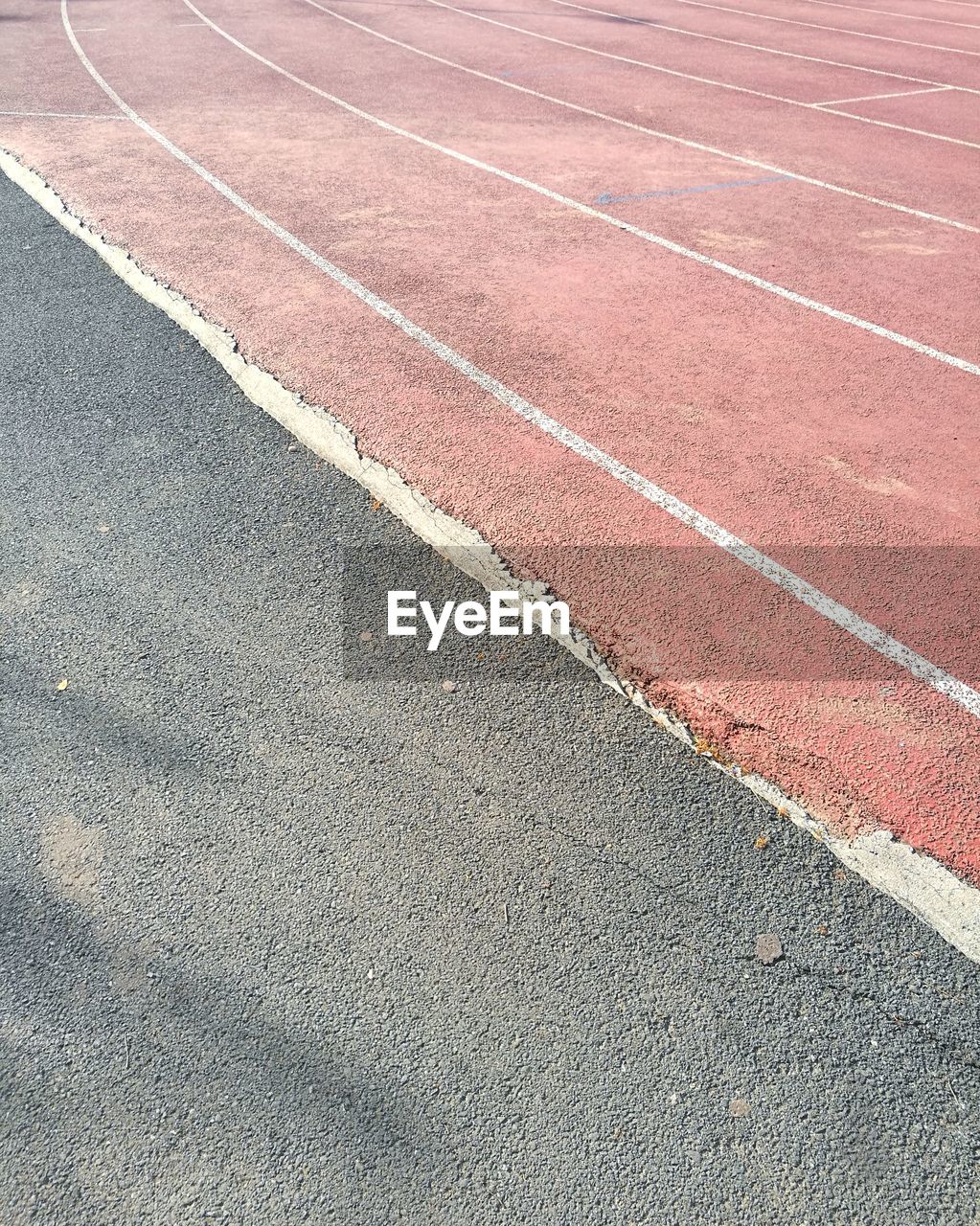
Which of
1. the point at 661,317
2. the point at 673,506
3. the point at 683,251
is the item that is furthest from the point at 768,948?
the point at 683,251

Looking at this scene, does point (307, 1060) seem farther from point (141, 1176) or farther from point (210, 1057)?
point (141, 1176)

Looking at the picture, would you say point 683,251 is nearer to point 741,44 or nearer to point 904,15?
point 741,44

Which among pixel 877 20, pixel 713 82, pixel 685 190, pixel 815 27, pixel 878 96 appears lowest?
pixel 685 190

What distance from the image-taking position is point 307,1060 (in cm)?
308

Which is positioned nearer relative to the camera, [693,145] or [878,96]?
[693,145]

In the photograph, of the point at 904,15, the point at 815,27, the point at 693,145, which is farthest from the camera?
the point at 904,15

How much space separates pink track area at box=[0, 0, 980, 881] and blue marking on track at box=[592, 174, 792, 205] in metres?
0.05

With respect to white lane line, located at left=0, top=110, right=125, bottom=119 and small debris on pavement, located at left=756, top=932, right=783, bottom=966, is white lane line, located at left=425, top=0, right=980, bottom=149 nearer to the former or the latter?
white lane line, located at left=0, top=110, right=125, bottom=119

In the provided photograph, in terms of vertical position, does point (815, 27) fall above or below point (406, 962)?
above

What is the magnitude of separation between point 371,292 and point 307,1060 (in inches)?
255

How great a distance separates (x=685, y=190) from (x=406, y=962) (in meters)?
9.53

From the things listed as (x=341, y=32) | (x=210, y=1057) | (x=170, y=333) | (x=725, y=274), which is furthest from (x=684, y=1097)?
(x=341, y=32)

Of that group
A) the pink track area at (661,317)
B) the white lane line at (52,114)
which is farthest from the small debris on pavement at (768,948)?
the white lane line at (52,114)
